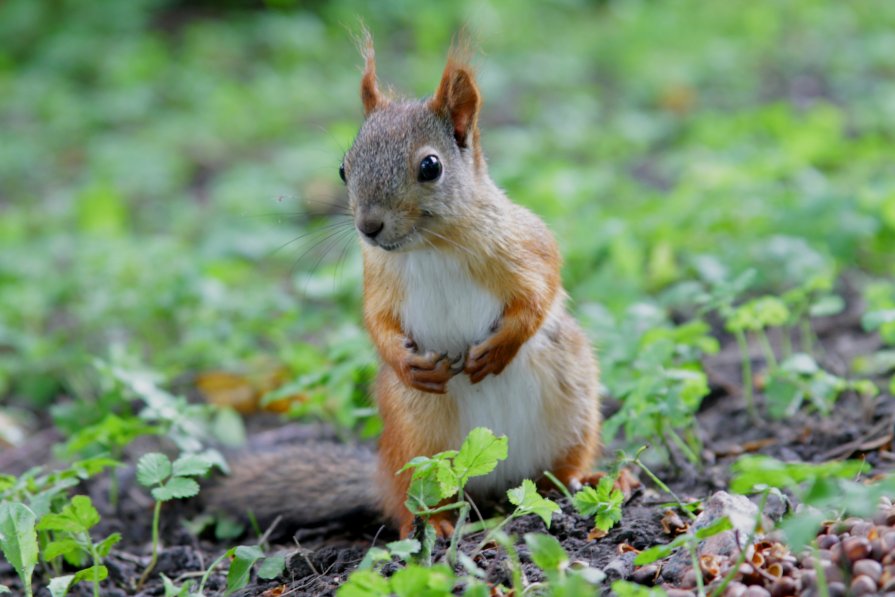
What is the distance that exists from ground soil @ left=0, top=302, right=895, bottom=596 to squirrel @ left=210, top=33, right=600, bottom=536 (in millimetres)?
197

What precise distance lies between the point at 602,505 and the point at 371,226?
2.65 ft

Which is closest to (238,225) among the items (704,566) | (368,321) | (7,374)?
(7,374)

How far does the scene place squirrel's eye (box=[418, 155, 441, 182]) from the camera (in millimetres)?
2730

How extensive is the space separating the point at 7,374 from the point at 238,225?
5.58 feet

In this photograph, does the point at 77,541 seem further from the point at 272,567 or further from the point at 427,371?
the point at 427,371

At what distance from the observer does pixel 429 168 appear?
8.98ft

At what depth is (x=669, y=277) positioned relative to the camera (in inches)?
169

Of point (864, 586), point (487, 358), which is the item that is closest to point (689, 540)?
point (864, 586)

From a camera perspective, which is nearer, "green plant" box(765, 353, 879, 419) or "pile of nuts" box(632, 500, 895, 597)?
"pile of nuts" box(632, 500, 895, 597)

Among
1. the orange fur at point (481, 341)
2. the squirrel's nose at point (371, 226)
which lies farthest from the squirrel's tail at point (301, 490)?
→ the squirrel's nose at point (371, 226)

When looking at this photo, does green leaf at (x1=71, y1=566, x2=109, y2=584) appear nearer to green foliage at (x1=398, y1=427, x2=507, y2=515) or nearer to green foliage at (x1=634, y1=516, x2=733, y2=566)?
green foliage at (x1=398, y1=427, x2=507, y2=515)

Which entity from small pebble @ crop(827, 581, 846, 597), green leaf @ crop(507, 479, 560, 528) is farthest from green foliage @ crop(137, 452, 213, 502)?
small pebble @ crop(827, 581, 846, 597)

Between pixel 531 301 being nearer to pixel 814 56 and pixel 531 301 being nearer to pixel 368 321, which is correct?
pixel 368 321

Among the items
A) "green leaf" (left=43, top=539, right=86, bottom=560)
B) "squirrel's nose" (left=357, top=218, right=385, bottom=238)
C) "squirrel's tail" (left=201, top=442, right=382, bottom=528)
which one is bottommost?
"squirrel's tail" (left=201, top=442, right=382, bottom=528)
